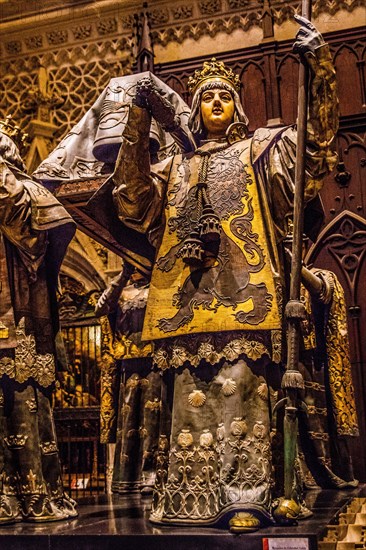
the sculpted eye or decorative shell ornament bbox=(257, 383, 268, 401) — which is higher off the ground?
the sculpted eye

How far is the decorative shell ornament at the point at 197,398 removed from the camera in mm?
3131

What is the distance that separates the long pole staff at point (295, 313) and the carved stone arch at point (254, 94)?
5.08 meters

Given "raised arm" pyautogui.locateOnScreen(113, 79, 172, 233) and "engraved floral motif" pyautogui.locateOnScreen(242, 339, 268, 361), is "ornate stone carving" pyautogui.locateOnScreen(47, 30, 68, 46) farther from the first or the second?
"engraved floral motif" pyautogui.locateOnScreen(242, 339, 268, 361)

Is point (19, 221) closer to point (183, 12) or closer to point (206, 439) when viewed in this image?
point (206, 439)

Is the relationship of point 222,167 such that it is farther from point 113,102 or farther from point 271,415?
point 113,102

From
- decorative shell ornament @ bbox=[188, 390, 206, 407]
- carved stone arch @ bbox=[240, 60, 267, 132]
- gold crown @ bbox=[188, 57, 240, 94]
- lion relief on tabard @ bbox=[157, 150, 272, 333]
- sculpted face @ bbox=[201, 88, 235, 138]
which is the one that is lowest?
decorative shell ornament @ bbox=[188, 390, 206, 407]

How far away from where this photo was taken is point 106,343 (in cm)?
504

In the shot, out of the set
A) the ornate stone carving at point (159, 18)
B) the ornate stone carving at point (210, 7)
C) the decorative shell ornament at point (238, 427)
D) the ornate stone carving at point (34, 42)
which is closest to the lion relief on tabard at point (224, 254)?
the decorative shell ornament at point (238, 427)

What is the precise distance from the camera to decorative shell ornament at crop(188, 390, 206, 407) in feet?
10.3

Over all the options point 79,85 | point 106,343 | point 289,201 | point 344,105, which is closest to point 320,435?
point 106,343

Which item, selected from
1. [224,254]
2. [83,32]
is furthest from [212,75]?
[83,32]

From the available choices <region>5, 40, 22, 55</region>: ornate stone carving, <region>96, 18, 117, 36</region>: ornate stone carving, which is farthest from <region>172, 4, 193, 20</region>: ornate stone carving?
<region>5, 40, 22, 55</region>: ornate stone carving

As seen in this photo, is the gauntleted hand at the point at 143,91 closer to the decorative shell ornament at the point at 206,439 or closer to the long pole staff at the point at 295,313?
the long pole staff at the point at 295,313

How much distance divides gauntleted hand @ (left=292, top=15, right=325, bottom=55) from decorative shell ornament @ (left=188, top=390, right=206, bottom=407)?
147cm
